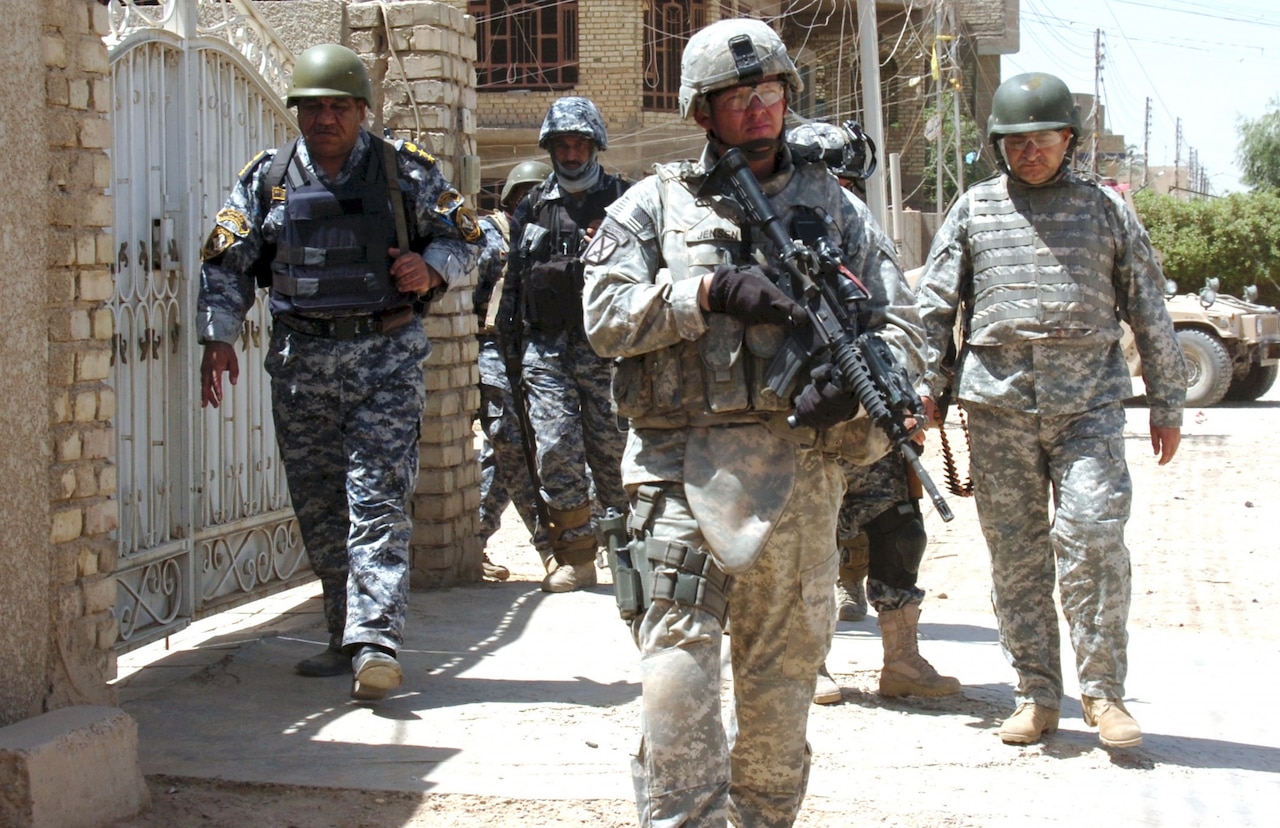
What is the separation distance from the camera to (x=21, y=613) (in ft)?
12.0

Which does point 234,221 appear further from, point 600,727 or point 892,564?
point 892,564

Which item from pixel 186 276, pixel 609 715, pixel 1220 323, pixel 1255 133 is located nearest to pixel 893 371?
pixel 609 715

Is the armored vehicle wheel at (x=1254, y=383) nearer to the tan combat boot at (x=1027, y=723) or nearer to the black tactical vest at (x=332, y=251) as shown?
the tan combat boot at (x=1027, y=723)

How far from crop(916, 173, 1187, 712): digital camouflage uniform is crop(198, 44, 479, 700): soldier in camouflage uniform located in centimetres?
167

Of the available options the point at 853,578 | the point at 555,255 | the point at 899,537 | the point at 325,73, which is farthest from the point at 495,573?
the point at 325,73

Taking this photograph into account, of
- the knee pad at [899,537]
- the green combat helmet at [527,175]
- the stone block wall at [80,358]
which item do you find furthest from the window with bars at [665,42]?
the stone block wall at [80,358]

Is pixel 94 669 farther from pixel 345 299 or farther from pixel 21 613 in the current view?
pixel 345 299

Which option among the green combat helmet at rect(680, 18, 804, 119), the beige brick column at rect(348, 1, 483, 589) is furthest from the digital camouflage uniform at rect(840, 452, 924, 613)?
the beige brick column at rect(348, 1, 483, 589)

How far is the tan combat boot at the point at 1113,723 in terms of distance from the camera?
431 cm

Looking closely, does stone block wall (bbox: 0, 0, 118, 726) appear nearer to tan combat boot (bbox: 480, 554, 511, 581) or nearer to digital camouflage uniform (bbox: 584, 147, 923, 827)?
digital camouflage uniform (bbox: 584, 147, 923, 827)

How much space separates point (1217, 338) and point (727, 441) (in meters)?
15.4

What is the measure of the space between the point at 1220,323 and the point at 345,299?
14.4m

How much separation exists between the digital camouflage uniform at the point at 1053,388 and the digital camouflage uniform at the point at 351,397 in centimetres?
166

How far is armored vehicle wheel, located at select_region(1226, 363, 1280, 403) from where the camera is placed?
1844 cm
